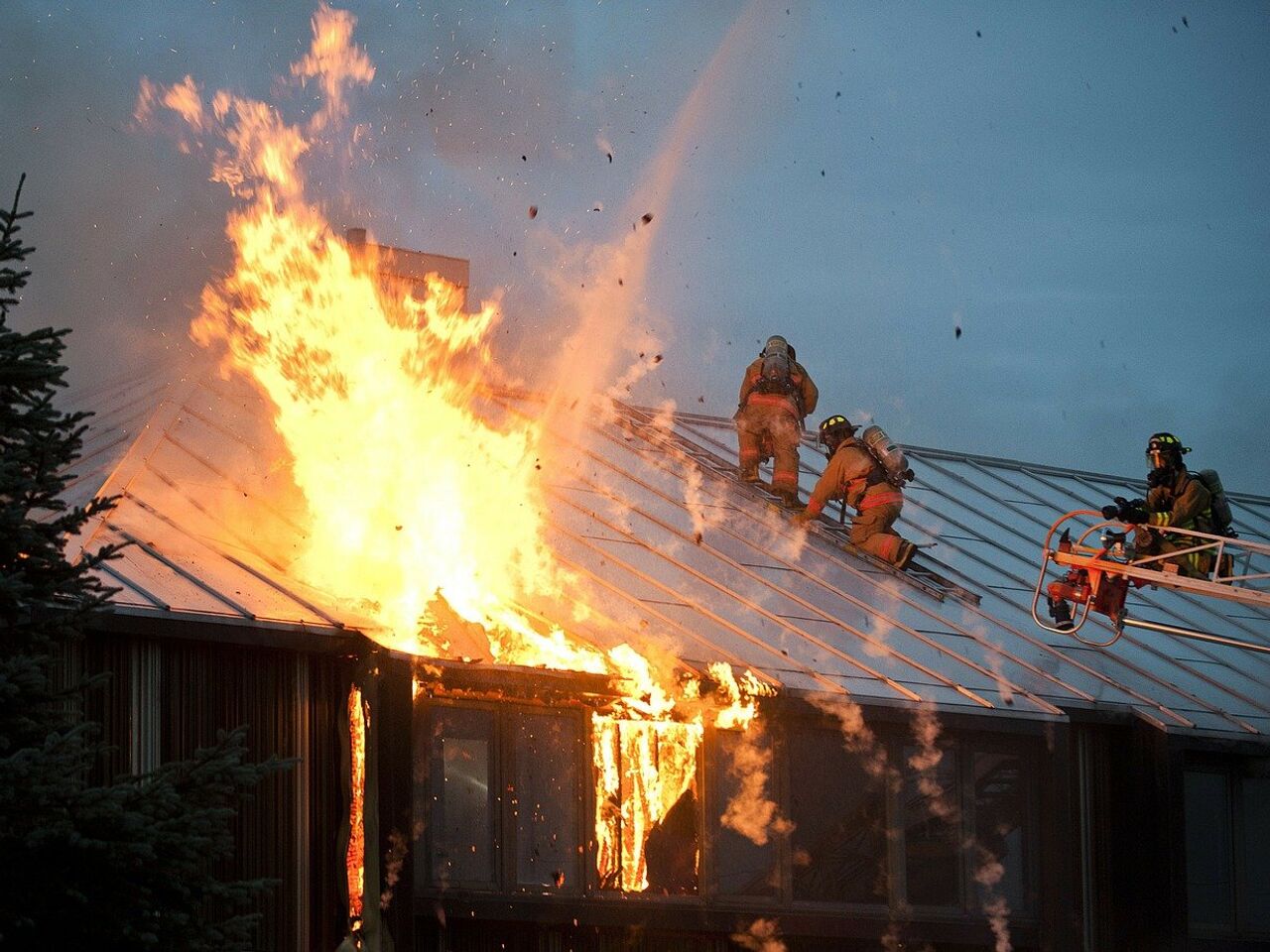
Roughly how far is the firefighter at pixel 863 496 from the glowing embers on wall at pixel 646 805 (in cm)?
637

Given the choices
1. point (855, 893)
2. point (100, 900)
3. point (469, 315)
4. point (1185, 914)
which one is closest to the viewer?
point (100, 900)

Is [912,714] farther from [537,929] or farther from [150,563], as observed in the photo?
[150,563]

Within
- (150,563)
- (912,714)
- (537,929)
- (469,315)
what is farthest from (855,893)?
(469,315)

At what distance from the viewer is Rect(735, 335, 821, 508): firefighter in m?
21.2

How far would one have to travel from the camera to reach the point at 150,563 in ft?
41.6

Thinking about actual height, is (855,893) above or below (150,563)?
below

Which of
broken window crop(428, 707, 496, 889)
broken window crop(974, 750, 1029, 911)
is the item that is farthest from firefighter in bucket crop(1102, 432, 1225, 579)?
broken window crop(428, 707, 496, 889)

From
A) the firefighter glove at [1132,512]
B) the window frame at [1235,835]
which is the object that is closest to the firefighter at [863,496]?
the firefighter glove at [1132,512]

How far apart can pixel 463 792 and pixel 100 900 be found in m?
4.41

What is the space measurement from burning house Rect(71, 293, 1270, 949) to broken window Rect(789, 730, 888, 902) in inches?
1.0

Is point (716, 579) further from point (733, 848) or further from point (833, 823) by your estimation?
point (733, 848)

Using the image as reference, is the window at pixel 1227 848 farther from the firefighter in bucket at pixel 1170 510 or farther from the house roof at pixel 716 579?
the firefighter in bucket at pixel 1170 510

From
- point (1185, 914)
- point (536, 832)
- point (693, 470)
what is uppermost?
point (693, 470)

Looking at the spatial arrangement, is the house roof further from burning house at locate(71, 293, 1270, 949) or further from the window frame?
the window frame
